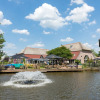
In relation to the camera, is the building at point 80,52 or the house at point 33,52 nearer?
the building at point 80,52

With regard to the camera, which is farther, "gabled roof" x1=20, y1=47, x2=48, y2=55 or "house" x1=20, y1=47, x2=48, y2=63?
"gabled roof" x1=20, y1=47, x2=48, y2=55

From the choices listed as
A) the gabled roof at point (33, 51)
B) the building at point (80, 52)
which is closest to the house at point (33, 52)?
the gabled roof at point (33, 51)

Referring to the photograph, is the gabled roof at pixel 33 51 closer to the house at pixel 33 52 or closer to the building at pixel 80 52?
the house at pixel 33 52

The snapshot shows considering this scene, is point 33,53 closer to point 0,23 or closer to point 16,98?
point 0,23

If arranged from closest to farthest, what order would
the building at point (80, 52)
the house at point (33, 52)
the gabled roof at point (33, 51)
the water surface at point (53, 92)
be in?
1. the water surface at point (53, 92)
2. the building at point (80, 52)
3. the house at point (33, 52)
4. the gabled roof at point (33, 51)

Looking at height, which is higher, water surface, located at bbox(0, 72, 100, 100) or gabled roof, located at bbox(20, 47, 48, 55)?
gabled roof, located at bbox(20, 47, 48, 55)

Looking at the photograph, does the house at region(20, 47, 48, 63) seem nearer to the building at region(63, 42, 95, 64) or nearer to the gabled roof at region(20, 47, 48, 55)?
the gabled roof at region(20, 47, 48, 55)

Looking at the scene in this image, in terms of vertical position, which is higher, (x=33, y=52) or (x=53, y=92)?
(x=33, y=52)

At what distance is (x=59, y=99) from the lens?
9.11m

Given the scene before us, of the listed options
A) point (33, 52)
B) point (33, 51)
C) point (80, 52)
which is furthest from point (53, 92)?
point (33, 51)

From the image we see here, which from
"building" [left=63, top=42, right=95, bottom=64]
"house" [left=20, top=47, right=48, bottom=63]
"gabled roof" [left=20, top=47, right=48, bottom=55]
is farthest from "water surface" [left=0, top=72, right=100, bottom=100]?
"gabled roof" [left=20, top=47, right=48, bottom=55]

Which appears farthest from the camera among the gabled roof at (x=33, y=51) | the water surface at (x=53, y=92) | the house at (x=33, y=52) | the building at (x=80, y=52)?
the gabled roof at (x=33, y=51)

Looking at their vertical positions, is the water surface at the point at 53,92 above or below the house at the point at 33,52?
below

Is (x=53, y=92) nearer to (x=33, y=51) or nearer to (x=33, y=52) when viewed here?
(x=33, y=52)
